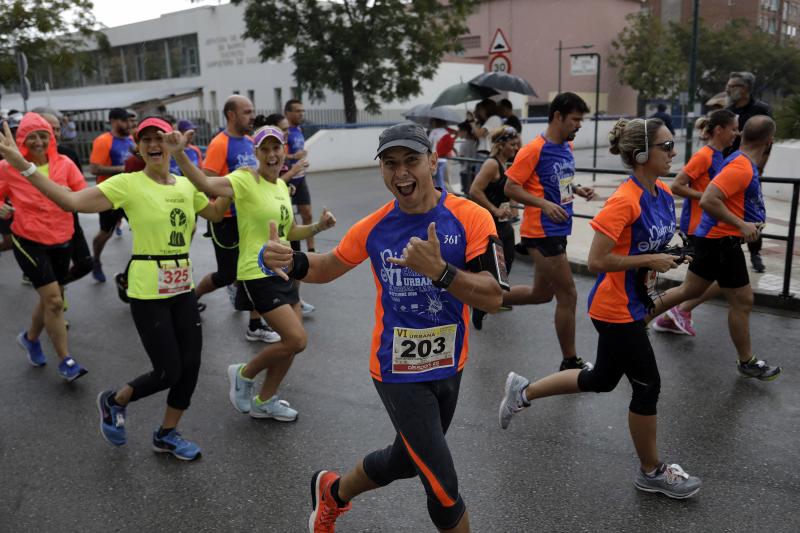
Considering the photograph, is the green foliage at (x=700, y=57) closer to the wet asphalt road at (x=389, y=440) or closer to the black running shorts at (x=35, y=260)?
the wet asphalt road at (x=389, y=440)

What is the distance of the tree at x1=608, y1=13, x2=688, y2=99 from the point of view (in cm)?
5250

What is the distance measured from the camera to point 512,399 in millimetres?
4332

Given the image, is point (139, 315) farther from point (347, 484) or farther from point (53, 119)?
point (53, 119)

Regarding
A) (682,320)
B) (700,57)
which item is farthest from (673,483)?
(700,57)

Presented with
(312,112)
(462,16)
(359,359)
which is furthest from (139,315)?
(462,16)

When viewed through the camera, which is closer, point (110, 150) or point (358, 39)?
point (110, 150)

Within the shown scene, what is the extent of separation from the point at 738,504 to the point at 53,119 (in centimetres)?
636

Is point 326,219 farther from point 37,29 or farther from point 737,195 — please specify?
point 37,29

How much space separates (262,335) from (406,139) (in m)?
4.02

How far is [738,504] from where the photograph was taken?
3498mm

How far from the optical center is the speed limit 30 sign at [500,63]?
1402 cm

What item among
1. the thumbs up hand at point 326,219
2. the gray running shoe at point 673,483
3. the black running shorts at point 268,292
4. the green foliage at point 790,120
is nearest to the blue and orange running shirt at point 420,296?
the thumbs up hand at point 326,219

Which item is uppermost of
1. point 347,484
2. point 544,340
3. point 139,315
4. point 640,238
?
point 640,238

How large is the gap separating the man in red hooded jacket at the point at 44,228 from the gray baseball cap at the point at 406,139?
3.78 metres
